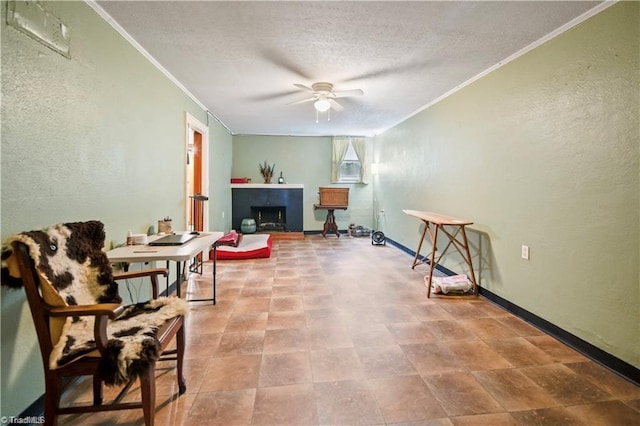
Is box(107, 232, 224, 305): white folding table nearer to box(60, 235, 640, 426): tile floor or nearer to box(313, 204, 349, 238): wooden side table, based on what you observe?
box(60, 235, 640, 426): tile floor

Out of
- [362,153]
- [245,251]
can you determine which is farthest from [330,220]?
[245,251]

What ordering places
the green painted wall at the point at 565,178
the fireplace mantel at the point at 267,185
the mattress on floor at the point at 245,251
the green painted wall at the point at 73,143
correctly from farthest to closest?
the fireplace mantel at the point at 267,185 → the mattress on floor at the point at 245,251 → the green painted wall at the point at 565,178 → the green painted wall at the point at 73,143

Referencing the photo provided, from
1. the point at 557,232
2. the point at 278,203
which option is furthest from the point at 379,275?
the point at 278,203

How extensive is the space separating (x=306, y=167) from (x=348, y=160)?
1.03m

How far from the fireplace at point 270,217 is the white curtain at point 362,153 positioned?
203 cm

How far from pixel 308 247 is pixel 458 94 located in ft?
11.4

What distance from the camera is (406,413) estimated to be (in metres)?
1.52

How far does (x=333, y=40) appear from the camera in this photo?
7.84 ft

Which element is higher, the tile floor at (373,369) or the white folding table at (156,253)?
the white folding table at (156,253)

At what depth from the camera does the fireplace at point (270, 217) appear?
6.80 m

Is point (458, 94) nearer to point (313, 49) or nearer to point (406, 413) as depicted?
point (313, 49)

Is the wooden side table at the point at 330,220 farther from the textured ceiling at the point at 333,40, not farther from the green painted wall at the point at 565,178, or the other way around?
the green painted wall at the point at 565,178

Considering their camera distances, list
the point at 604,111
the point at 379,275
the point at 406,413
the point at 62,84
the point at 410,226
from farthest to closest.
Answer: the point at 410,226 < the point at 379,275 < the point at 604,111 < the point at 62,84 < the point at 406,413

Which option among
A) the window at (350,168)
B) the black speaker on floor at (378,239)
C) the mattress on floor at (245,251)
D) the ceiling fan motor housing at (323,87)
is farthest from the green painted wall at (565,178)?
the window at (350,168)
